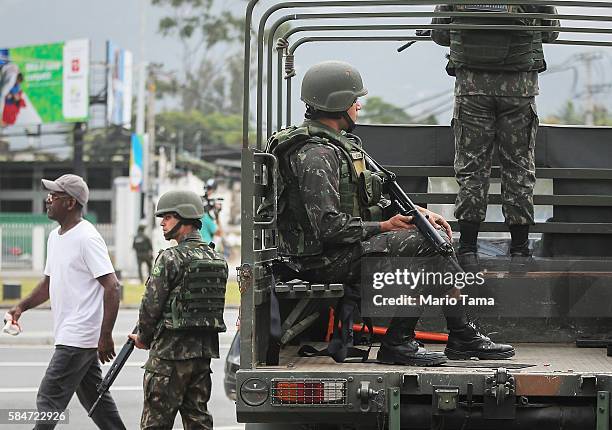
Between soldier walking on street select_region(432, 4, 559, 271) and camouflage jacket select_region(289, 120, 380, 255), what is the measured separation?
1177 millimetres

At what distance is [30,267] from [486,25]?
97.0 feet

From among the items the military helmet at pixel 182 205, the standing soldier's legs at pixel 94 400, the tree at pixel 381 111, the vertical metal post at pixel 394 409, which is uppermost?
the tree at pixel 381 111

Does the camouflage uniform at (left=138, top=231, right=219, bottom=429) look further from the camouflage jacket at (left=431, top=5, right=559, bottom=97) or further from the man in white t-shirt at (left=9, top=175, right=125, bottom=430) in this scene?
the camouflage jacket at (left=431, top=5, right=559, bottom=97)

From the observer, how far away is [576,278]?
19.3 ft

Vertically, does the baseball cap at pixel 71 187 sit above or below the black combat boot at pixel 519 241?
above

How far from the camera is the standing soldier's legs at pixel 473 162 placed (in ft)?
21.6

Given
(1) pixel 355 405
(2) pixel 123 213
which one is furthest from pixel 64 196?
(2) pixel 123 213

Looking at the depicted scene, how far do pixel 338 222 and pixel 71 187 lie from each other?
99.2 inches

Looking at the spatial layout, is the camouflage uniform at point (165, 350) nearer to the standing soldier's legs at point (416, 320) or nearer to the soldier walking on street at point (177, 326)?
the soldier walking on street at point (177, 326)

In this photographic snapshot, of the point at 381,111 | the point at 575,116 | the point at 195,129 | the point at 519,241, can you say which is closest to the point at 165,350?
the point at 519,241

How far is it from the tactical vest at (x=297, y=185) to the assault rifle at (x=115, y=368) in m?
1.38

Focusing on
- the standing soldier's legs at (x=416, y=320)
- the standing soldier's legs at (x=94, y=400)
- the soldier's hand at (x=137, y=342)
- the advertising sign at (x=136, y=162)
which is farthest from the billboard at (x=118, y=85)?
the standing soldier's legs at (x=416, y=320)

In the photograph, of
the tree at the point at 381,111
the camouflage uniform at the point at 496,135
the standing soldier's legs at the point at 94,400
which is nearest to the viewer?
the camouflage uniform at the point at 496,135

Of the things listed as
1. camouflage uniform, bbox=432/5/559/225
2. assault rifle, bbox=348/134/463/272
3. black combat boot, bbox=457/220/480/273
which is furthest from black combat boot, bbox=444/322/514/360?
camouflage uniform, bbox=432/5/559/225
